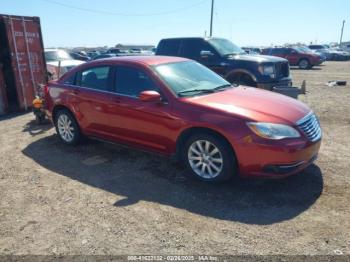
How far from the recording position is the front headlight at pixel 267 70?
930 centimetres

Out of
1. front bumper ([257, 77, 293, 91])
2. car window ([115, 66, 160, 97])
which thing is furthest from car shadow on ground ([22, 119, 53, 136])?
front bumper ([257, 77, 293, 91])

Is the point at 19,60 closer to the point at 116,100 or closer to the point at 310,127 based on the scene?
the point at 116,100

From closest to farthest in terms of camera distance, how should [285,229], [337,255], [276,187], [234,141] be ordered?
[337,255], [285,229], [234,141], [276,187]

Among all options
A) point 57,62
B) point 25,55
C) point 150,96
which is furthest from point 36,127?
point 57,62

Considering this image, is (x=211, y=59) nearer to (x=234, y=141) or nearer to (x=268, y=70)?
(x=268, y=70)

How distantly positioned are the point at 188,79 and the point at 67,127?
2618 millimetres

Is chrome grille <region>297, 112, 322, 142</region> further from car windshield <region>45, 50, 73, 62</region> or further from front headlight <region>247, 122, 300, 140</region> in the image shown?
car windshield <region>45, 50, 73, 62</region>

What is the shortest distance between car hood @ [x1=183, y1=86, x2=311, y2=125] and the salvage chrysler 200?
0.5 inches

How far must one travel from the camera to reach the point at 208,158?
4480 millimetres

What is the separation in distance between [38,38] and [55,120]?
194 inches

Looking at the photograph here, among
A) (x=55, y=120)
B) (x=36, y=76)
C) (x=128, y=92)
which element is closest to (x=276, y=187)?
(x=128, y=92)

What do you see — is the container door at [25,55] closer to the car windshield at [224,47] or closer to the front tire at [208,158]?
the car windshield at [224,47]

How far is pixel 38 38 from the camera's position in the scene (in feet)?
34.0

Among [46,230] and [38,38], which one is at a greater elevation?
[38,38]
